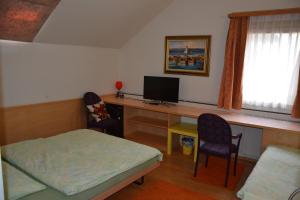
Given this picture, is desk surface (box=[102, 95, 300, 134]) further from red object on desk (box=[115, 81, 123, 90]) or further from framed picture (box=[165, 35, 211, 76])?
framed picture (box=[165, 35, 211, 76])

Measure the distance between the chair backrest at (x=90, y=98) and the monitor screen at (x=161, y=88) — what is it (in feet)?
2.95

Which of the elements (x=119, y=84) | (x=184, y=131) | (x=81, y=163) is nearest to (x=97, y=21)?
(x=119, y=84)

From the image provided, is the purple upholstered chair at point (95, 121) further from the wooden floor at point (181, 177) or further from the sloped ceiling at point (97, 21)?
the wooden floor at point (181, 177)

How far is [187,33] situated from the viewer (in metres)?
4.21

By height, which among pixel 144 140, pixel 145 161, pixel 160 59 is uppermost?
pixel 160 59

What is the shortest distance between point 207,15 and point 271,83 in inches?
57.4

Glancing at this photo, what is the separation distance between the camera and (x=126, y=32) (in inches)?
183

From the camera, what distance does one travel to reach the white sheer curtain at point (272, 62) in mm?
3283

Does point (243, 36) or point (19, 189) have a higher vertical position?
point (243, 36)

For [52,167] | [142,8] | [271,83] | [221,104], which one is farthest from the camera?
[142,8]

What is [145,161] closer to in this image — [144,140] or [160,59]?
[144,140]

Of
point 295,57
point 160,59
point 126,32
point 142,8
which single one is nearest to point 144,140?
point 160,59

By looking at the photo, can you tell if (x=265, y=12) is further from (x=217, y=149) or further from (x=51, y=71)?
(x=51, y=71)

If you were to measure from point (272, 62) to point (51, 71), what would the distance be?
3331 mm
